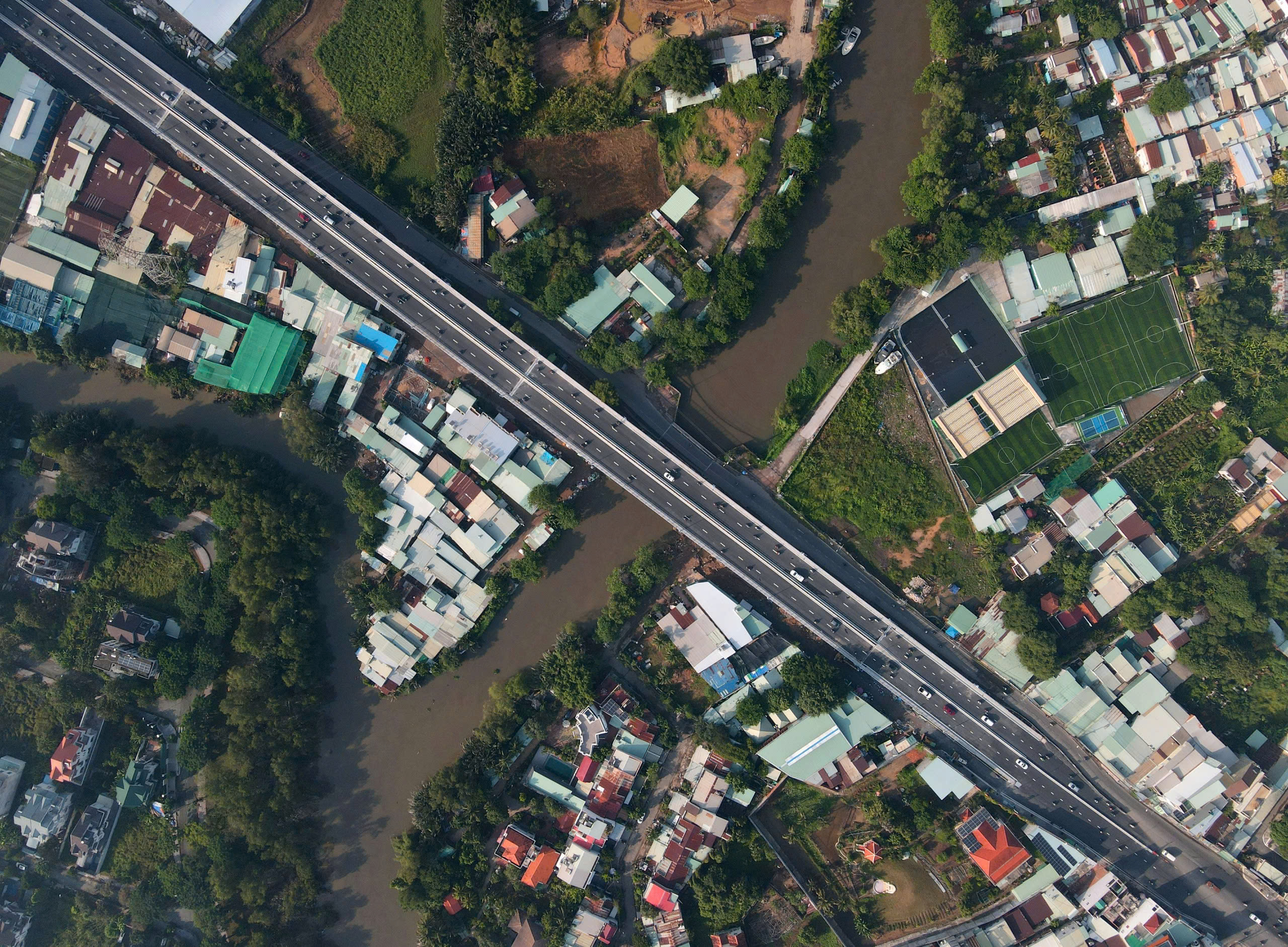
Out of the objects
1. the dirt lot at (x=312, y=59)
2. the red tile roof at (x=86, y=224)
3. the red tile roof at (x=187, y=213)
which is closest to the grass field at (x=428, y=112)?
the dirt lot at (x=312, y=59)

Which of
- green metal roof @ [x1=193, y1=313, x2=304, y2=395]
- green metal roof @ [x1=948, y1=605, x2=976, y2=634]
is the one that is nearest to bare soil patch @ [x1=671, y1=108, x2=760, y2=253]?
green metal roof @ [x1=193, y1=313, x2=304, y2=395]

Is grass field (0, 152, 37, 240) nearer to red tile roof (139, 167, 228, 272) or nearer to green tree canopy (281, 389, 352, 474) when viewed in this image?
red tile roof (139, 167, 228, 272)

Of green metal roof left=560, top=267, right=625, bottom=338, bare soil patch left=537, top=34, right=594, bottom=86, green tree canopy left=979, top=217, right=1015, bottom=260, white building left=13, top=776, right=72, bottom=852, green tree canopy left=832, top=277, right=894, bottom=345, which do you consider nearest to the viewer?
green tree canopy left=979, top=217, right=1015, bottom=260

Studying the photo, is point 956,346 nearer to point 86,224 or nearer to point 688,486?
point 688,486

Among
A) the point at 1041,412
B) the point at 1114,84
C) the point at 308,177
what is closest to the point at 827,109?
the point at 1114,84

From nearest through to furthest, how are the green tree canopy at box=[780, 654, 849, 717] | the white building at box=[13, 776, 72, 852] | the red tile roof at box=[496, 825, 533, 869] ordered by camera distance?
the green tree canopy at box=[780, 654, 849, 717] → the red tile roof at box=[496, 825, 533, 869] → the white building at box=[13, 776, 72, 852]

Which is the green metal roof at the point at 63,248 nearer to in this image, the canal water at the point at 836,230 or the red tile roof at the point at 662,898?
the canal water at the point at 836,230
